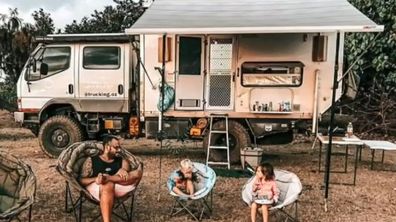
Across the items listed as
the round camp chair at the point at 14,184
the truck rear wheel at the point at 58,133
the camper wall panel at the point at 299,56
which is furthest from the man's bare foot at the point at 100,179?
the truck rear wheel at the point at 58,133

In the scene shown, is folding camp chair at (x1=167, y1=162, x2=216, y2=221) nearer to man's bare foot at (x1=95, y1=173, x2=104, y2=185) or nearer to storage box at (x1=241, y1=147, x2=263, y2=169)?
man's bare foot at (x1=95, y1=173, x2=104, y2=185)

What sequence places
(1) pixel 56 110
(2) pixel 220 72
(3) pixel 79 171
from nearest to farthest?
(3) pixel 79 171, (2) pixel 220 72, (1) pixel 56 110

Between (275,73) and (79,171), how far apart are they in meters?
3.90

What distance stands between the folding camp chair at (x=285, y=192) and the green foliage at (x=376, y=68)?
266 inches

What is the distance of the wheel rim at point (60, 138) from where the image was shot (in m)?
8.52

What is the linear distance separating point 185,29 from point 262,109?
7.68ft

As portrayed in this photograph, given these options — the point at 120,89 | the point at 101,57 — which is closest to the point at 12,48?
the point at 101,57

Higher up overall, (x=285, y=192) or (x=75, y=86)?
(x=75, y=86)

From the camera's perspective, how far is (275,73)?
7695mm

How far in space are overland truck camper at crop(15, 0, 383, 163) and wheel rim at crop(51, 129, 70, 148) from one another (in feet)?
0.06

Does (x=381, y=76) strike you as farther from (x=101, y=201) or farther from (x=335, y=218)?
(x=101, y=201)

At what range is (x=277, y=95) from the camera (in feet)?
25.3

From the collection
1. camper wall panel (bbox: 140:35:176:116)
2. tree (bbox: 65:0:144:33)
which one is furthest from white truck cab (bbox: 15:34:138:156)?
tree (bbox: 65:0:144:33)

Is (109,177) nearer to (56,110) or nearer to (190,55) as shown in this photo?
(190,55)
